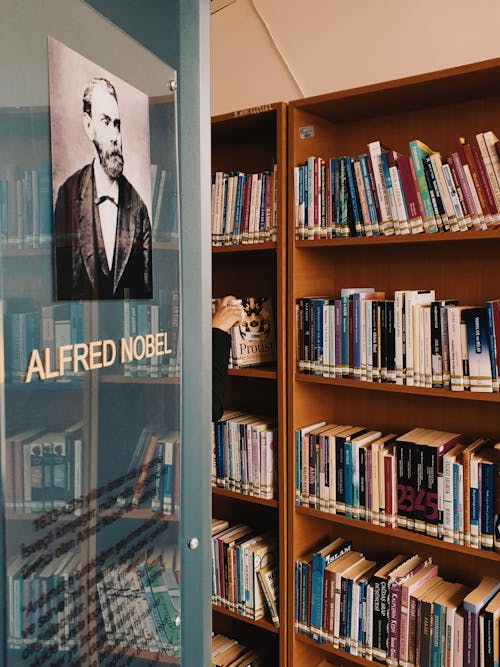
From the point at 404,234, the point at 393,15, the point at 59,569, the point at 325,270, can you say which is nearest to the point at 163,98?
the point at 59,569

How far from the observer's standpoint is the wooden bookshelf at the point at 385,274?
2.00m

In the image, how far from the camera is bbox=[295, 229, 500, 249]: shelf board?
180 centimetres

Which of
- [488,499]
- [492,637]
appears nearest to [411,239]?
[488,499]

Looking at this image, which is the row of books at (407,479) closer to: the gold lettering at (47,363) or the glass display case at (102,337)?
the glass display case at (102,337)

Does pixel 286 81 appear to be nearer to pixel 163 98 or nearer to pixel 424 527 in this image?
pixel 424 527

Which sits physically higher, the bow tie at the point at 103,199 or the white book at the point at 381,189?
the white book at the point at 381,189

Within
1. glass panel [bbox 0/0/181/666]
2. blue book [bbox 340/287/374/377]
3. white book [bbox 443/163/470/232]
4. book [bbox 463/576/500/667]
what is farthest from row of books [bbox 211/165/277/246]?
glass panel [bbox 0/0/181/666]

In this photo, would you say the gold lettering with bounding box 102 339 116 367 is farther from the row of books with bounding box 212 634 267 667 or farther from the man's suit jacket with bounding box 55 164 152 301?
the row of books with bounding box 212 634 267 667

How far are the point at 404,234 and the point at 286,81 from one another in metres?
0.99

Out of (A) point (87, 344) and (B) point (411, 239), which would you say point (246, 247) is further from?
(A) point (87, 344)

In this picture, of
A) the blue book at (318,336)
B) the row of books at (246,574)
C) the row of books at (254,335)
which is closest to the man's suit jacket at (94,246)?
the blue book at (318,336)

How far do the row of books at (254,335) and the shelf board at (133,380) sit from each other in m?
1.47

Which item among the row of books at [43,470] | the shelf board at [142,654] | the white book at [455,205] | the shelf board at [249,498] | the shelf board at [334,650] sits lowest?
the shelf board at [334,650]

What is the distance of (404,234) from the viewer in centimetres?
194
